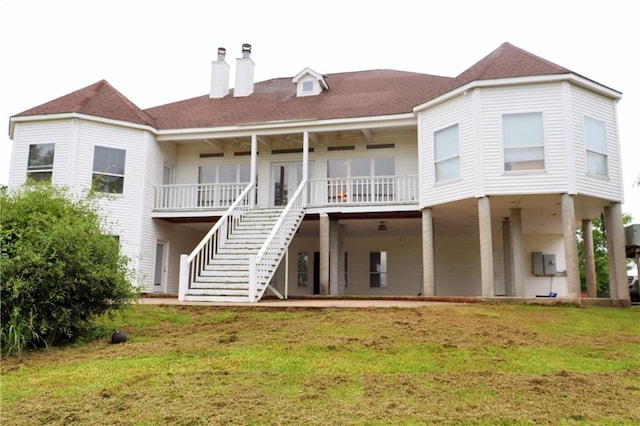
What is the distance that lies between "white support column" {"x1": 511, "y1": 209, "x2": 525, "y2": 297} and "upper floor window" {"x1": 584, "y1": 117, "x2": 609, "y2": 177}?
232 cm

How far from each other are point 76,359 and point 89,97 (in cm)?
1292

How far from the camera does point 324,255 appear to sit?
1566cm

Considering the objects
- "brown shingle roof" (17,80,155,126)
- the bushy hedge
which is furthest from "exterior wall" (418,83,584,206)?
"brown shingle roof" (17,80,155,126)

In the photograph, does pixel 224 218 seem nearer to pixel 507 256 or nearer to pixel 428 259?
pixel 428 259

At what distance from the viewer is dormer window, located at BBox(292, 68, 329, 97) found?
20.5 meters

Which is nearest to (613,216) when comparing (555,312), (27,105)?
(555,312)

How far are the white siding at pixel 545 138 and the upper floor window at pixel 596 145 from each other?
1.00 meters

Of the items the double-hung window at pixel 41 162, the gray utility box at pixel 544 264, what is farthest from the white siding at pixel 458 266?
the double-hung window at pixel 41 162

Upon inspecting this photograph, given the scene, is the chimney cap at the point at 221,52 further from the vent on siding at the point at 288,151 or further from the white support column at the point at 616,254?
the white support column at the point at 616,254

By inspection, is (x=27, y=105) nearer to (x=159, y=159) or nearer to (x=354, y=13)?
(x=159, y=159)

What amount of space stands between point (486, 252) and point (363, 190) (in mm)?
5680

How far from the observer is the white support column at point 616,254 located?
1334 cm

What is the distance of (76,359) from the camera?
21.9 feet

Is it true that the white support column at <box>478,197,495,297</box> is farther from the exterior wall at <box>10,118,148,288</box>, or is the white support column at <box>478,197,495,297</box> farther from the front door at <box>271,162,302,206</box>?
the exterior wall at <box>10,118,148,288</box>
